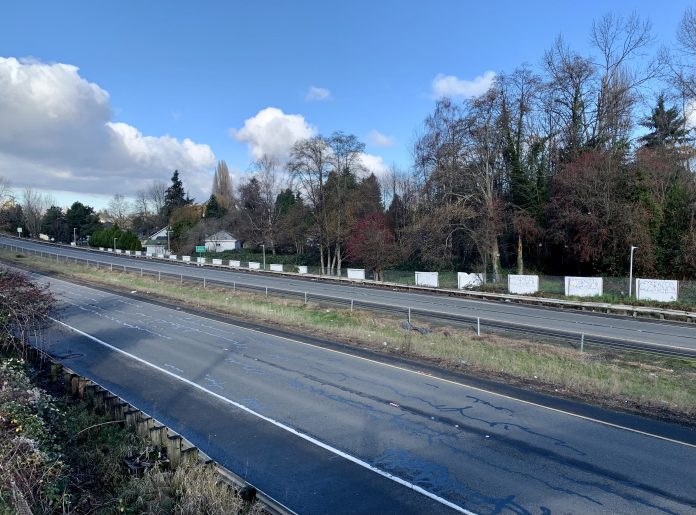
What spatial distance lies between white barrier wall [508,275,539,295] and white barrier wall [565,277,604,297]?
2.09 metres

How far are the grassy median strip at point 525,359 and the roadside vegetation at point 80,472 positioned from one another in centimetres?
971

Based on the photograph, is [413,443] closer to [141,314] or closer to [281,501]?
[281,501]

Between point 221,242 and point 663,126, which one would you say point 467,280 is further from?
point 221,242

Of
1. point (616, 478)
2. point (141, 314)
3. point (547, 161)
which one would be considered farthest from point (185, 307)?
point (547, 161)

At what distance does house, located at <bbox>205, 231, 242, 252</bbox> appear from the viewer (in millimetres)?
87938

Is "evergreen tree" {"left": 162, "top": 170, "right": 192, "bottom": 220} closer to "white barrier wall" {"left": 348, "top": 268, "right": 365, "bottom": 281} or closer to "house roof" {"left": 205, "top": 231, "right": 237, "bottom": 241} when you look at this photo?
"house roof" {"left": 205, "top": 231, "right": 237, "bottom": 241}

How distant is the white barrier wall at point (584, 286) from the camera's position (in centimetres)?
3331

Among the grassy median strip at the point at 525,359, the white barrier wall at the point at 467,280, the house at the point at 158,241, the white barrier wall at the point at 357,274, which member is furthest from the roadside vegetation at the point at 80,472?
the house at the point at 158,241

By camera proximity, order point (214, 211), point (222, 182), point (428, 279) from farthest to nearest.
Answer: point (222, 182) < point (214, 211) < point (428, 279)

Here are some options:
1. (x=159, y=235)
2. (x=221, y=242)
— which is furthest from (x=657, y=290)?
(x=159, y=235)

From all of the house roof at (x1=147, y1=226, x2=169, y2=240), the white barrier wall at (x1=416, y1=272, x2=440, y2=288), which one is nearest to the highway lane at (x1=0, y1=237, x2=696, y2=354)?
the white barrier wall at (x1=416, y1=272, x2=440, y2=288)

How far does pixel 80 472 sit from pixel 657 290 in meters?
32.7

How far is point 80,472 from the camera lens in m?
6.88

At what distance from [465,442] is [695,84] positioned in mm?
37291
